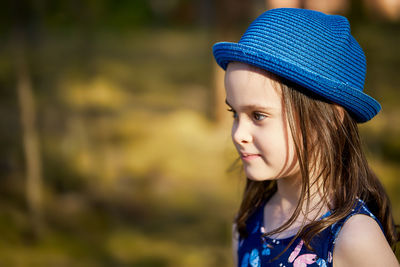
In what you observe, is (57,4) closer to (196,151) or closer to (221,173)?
(196,151)

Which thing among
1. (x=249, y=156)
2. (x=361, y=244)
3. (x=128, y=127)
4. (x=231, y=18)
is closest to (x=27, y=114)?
(x=128, y=127)

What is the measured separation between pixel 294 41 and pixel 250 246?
621 millimetres

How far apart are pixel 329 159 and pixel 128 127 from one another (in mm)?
2922

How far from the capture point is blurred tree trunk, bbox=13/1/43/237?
10.0 feet

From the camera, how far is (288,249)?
113 cm

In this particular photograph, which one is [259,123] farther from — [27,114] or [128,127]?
[128,127]

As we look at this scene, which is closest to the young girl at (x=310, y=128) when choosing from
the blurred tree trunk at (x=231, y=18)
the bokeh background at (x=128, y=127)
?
the bokeh background at (x=128, y=127)

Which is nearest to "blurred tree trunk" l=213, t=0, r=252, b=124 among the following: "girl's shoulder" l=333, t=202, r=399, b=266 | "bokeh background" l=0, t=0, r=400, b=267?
"bokeh background" l=0, t=0, r=400, b=267

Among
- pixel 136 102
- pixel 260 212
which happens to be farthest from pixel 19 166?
pixel 260 212

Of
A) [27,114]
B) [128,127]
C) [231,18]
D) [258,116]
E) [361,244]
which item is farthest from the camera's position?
[128,127]

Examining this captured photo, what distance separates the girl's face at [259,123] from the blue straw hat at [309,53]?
45 millimetres

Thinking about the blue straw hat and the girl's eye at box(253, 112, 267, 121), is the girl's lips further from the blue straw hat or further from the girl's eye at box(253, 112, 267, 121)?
the blue straw hat

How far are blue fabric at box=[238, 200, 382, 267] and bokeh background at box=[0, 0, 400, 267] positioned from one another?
1.96m

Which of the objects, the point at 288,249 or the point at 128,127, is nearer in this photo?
the point at 288,249
